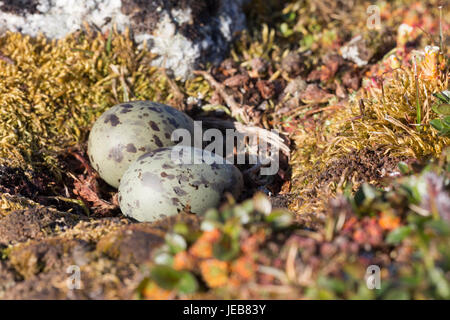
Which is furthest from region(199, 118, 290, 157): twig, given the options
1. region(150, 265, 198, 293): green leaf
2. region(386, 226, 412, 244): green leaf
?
region(150, 265, 198, 293): green leaf

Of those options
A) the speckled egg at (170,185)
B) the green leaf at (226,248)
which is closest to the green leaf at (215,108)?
the speckled egg at (170,185)

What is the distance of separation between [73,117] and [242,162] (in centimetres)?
166

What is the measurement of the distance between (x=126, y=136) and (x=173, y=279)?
6.08 ft

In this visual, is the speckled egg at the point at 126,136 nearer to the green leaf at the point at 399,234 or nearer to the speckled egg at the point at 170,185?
the speckled egg at the point at 170,185

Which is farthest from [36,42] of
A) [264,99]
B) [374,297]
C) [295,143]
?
[374,297]

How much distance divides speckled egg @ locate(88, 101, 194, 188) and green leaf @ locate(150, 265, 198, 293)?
1.77m

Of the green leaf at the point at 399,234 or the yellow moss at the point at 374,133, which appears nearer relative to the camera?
the green leaf at the point at 399,234

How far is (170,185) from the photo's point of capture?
119 inches

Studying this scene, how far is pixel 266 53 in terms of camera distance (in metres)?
4.95

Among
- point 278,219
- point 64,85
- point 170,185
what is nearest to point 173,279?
point 278,219

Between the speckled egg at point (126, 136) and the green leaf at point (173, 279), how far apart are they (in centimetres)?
177

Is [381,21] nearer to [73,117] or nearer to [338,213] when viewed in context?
[73,117]

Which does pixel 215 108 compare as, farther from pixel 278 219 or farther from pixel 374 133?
pixel 278 219

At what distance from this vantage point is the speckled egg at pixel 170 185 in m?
3.02
